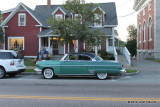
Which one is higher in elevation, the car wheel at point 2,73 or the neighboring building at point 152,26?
the neighboring building at point 152,26

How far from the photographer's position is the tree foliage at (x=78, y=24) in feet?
56.6

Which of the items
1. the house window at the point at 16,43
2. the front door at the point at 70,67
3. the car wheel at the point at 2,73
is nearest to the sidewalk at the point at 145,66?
the front door at the point at 70,67

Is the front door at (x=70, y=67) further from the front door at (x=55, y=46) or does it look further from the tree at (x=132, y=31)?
the tree at (x=132, y=31)

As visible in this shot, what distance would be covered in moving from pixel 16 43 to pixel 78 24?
13521 millimetres

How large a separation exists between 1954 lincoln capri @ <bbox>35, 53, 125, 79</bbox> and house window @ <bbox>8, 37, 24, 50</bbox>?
1454cm

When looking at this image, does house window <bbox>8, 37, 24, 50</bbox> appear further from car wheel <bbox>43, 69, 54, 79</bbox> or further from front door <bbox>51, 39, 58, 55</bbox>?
car wheel <bbox>43, 69, 54, 79</bbox>

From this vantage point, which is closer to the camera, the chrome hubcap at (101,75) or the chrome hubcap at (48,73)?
the chrome hubcap at (101,75)

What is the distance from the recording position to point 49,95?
8.26 m

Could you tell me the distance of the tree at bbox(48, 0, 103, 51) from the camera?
17.3 meters

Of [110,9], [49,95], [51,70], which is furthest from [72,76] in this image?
[110,9]

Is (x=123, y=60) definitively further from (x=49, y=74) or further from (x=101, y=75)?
(x=49, y=74)

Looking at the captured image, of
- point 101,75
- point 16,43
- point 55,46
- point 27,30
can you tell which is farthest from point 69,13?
point 101,75

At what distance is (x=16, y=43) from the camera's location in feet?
92.0

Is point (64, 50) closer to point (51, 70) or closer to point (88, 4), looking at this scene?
point (88, 4)
